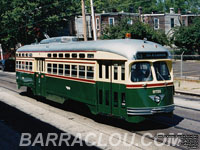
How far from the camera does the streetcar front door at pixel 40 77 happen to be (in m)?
16.8

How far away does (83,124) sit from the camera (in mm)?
12383

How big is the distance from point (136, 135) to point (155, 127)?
4.37 ft

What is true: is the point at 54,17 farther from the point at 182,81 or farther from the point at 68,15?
the point at 182,81

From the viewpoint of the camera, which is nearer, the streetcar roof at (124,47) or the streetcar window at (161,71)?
the streetcar roof at (124,47)

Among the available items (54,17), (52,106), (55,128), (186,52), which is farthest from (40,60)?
(186,52)

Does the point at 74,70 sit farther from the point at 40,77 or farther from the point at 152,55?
the point at 40,77

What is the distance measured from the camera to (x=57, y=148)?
9.56 m

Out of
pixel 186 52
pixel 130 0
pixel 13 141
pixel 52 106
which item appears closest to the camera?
pixel 13 141

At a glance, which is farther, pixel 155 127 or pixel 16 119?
pixel 16 119

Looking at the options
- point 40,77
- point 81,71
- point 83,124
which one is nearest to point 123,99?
point 83,124

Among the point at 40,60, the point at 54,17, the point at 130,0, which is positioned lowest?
the point at 40,60

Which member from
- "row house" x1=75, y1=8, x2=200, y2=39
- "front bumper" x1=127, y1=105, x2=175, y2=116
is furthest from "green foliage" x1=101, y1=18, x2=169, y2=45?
"front bumper" x1=127, y1=105, x2=175, y2=116

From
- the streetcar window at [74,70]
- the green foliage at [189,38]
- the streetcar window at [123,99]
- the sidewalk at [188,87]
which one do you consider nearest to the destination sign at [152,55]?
the streetcar window at [123,99]

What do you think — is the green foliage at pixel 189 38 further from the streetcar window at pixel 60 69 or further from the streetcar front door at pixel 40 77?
the streetcar window at pixel 60 69
